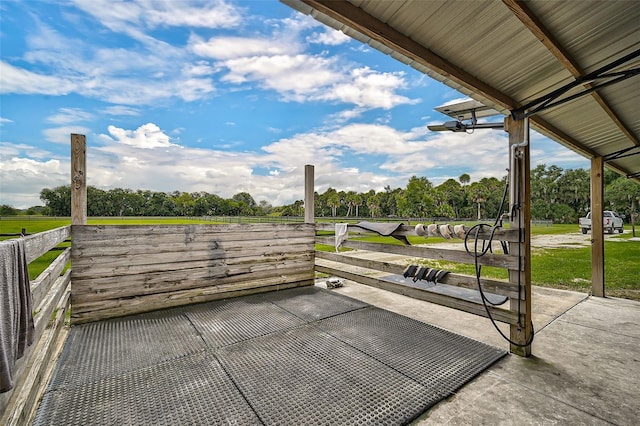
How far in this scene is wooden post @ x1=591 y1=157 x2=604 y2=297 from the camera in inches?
147

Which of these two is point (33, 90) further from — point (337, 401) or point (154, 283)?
point (337, 401)

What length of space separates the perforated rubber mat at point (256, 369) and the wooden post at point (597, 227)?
113 inches

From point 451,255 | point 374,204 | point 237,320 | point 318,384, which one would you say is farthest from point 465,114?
point 374,204

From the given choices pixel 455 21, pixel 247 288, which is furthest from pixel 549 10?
pixel 247 288

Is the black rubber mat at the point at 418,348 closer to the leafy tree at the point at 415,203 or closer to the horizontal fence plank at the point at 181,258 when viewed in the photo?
the horizontal fence plank at the point at 181,258

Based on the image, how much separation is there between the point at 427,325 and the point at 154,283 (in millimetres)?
3019

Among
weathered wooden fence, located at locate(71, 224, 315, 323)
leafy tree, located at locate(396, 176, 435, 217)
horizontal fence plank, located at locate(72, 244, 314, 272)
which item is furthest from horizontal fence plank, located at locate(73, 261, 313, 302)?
leafy tree, located at locate(396, 176, 435, 217)

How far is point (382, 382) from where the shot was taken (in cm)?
173

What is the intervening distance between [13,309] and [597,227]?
5857 millimetres

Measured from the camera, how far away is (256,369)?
1887 mm

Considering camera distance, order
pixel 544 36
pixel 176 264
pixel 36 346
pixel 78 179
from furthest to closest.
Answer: pixel 176 264 < pixel 78 179 < pixel 36 346 < pixel 544 36

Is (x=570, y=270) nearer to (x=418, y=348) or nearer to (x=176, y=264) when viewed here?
(x=418, y=348)

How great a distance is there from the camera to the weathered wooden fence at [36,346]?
1.21 metres

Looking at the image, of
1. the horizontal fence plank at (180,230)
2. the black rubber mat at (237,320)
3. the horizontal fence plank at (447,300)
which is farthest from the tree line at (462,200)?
the horizontal fence plank at (447,300)
